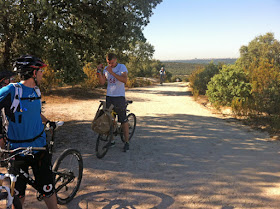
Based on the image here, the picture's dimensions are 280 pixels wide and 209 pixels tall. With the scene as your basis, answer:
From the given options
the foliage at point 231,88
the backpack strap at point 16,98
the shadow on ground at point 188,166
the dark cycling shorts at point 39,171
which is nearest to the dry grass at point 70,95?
the shadow on ground at point 188,166

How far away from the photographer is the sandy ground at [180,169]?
3430 millimetres

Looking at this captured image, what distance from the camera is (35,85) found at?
2365 millimetres

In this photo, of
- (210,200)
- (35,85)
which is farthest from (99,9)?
(210,200)

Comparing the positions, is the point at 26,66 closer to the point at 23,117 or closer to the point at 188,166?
the point at 23,117

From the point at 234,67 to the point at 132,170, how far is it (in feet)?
26.2


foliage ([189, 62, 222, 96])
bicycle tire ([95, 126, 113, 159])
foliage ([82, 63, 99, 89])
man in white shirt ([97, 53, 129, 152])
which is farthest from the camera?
foliage ([189, 62, 222, 96])

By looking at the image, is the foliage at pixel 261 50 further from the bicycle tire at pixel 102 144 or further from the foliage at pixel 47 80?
the bicycle tire at pixel 102 144

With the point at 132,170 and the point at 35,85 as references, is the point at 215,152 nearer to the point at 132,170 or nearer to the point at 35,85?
the point at 132,170

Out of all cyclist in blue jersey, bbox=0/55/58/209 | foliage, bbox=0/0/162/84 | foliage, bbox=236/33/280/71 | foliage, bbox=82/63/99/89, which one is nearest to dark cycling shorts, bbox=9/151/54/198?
cyclist in blue jersey, bbox=0/55/58/209

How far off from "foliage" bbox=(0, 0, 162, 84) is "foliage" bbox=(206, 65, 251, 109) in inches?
180

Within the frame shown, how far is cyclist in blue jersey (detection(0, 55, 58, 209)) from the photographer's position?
2150 millimetres

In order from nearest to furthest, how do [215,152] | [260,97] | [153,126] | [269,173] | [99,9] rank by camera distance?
1. [269,173]
2. [215,152]
3. [99,9]
4. [153,126]
5. [260,97]

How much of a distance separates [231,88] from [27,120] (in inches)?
363

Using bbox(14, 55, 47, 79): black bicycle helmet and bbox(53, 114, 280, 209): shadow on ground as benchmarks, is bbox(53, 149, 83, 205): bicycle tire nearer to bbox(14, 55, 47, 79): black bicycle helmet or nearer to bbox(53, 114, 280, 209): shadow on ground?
bbox(53, 114, 280, 209): shadow on ground
